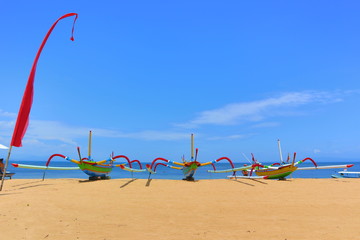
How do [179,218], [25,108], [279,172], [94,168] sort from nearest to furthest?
1. [179,218]
2. [25,108]
3. [94,168]
4. [279,172]

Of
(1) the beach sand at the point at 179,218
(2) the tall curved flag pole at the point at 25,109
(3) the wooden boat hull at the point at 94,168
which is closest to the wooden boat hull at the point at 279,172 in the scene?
(1) the beach sand at the point at 179,218

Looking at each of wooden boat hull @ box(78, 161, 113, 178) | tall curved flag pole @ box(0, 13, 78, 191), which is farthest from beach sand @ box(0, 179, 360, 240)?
wooden boat hull @ box(78, 161, 113, 178)

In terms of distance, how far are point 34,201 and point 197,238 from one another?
27.0 feet

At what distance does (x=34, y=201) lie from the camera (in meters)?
11.2

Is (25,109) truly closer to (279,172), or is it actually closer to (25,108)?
(25,108)

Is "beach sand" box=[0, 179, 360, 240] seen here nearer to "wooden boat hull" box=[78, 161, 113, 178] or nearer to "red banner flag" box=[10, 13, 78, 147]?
"red banner flag" box=[10, 13, 78, 147]

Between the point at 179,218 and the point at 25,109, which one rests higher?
the point at 25,109

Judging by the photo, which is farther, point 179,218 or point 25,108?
point 25,108

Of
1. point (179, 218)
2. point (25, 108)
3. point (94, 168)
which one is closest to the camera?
point (179, 218)

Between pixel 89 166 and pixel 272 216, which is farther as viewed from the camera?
pixel 89 166

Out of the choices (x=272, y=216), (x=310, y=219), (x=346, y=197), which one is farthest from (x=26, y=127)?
(x=346, y=197)

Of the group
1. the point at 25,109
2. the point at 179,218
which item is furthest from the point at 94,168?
the point at 179,218

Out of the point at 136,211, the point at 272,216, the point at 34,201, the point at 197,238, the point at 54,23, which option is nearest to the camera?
the point at 197,238

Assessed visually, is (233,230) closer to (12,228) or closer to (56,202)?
(12,228)
